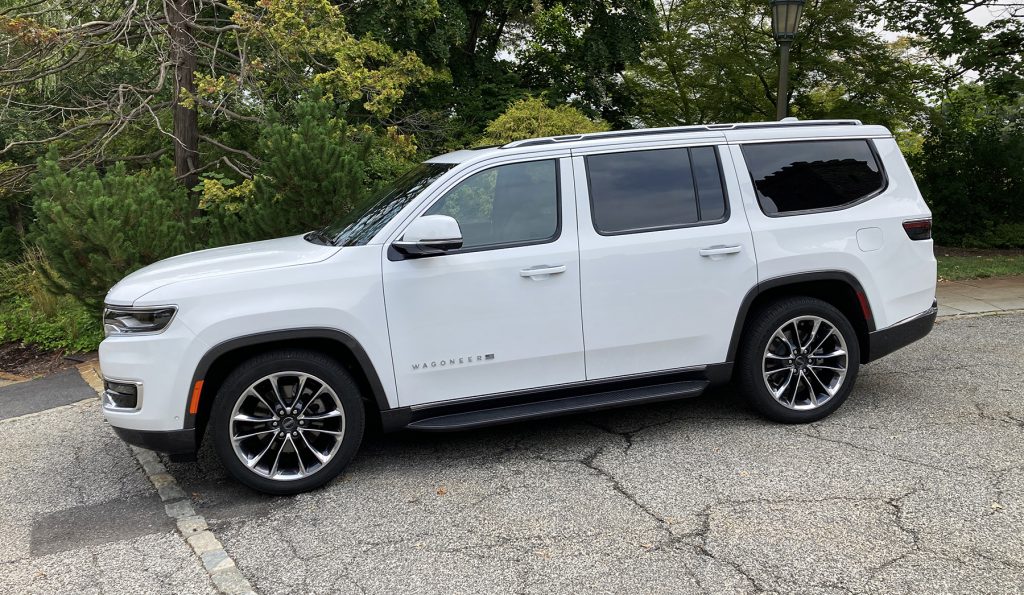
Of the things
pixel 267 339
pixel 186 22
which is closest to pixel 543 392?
pixel 267 339

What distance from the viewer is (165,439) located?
4.23 m

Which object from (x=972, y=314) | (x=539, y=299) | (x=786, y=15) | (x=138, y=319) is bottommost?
(x=972, y=314)

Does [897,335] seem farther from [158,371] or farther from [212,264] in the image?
[158,371]

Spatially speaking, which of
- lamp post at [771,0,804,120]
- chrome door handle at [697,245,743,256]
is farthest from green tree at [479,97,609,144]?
chrome door handle at [697,245,743,256]

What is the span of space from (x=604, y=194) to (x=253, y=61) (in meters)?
5.97

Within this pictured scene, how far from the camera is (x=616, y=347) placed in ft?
15.9

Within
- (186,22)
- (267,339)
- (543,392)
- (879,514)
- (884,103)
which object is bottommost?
(879,514)

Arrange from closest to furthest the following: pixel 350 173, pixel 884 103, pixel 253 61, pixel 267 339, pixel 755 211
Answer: pixel 267 339
pixel 755 211
pixel 350 173
pixel 253 61
pixel 884 103

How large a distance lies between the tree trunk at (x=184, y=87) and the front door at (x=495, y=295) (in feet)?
20.3

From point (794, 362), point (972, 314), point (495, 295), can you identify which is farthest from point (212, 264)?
point (972, 314)

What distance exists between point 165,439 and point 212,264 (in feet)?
3.26

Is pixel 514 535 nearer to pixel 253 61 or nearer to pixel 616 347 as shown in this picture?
pixel 616 347

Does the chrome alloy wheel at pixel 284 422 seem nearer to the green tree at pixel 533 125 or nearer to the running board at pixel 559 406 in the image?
the running board at pixel 559 406

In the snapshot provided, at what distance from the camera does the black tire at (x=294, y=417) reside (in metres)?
4.29
